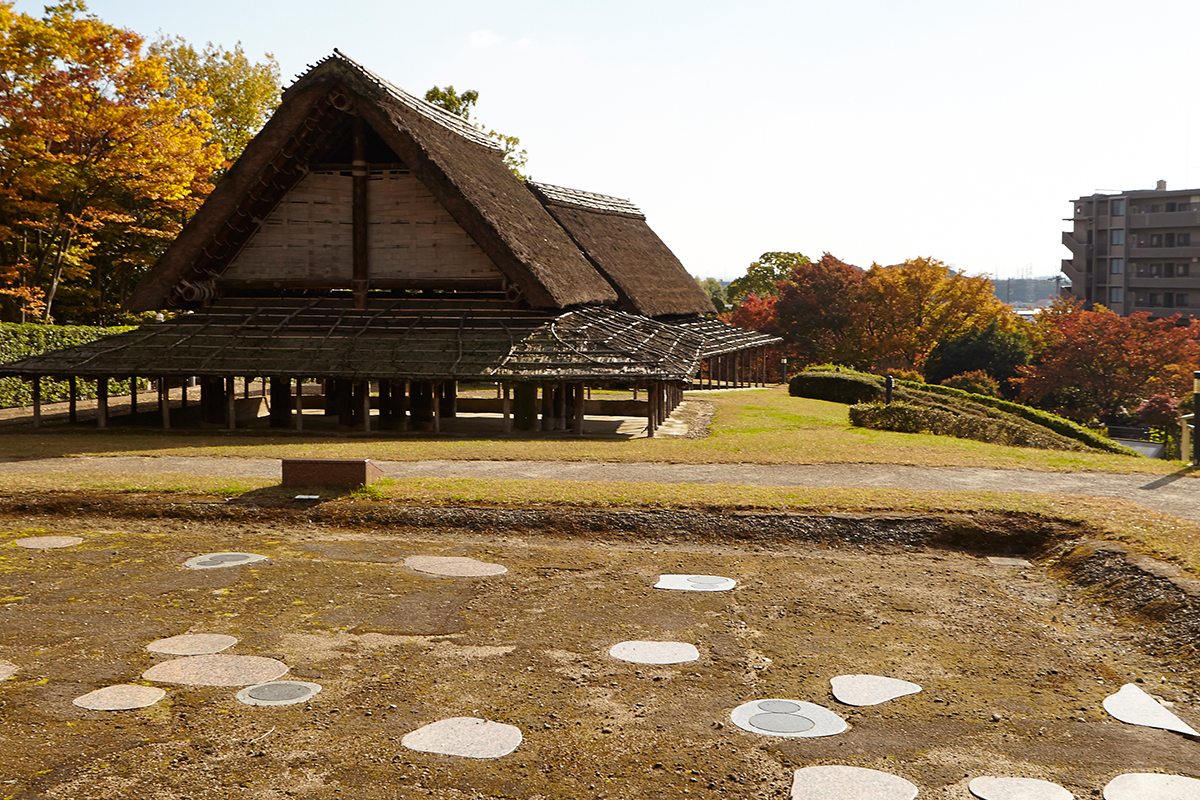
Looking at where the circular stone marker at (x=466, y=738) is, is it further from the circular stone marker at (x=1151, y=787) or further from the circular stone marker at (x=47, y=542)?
the circular stone marker at (x=47, y=542)

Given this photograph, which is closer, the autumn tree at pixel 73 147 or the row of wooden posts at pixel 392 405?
the row of wooden posts at pixel 392 405

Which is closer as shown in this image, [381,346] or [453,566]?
[453,566]

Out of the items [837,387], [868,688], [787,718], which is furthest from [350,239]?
[787,718]

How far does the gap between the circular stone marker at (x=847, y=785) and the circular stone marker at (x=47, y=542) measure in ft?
31.9

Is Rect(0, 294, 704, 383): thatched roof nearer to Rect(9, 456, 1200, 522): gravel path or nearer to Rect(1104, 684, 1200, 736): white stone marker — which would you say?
Rect(9, 456, 1200, 522): gravel path

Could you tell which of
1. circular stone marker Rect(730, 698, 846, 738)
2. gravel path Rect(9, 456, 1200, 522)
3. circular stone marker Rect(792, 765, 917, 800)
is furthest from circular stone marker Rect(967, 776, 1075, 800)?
gravel path Rect(9, 456, 1200, 522)

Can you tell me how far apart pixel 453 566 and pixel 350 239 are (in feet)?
52.5

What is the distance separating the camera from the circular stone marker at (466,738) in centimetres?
607

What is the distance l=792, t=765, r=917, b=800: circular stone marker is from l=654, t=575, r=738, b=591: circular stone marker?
388 cm

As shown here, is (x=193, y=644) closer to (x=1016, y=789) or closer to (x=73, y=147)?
(x=1016, y=789)

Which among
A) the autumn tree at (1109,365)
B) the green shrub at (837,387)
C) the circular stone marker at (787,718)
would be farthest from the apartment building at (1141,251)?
the circular stone marker at (787,718)

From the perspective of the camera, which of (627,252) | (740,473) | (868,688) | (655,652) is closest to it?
(868,688)

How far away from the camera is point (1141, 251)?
71625mm

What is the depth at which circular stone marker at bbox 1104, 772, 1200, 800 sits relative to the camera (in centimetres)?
552
